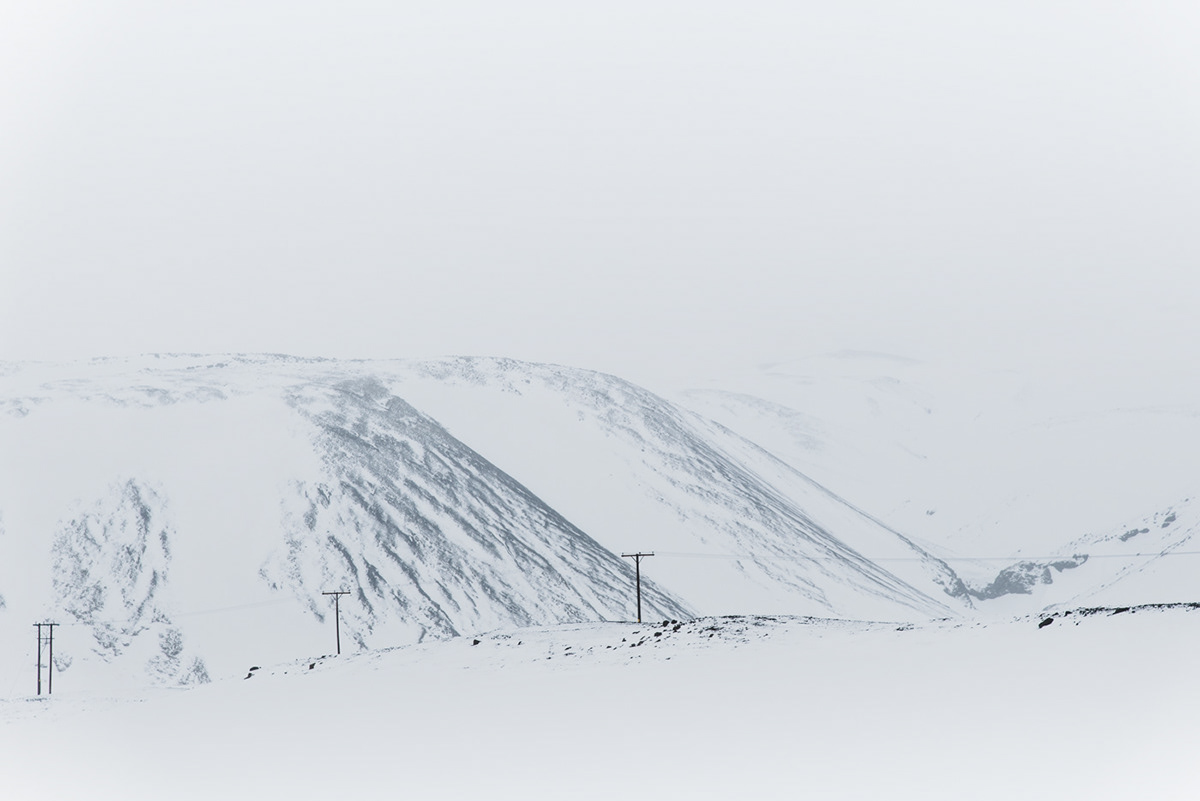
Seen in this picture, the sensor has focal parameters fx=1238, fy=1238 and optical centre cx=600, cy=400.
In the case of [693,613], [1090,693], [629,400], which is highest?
[629,400]

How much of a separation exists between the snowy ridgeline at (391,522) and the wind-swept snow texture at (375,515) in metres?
0.28

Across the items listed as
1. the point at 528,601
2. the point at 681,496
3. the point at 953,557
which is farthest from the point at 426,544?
the point at 953,557

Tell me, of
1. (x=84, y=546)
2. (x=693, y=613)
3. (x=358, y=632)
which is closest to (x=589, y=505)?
(x=693, y=613)

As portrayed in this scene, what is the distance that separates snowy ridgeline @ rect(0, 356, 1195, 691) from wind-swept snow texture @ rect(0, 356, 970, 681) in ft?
0.91

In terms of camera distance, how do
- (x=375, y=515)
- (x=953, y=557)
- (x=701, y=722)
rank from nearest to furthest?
(x=701, y=722) → (x=375, y=515) → (x=953, y=557)

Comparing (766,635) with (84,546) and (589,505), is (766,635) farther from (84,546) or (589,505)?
(589,505)

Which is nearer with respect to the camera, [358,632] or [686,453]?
[358,632]

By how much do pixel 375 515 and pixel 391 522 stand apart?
1606 millimetres

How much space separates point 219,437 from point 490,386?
4009cm

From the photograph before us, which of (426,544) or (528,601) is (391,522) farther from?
(528,601)

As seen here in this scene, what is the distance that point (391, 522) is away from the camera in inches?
4284

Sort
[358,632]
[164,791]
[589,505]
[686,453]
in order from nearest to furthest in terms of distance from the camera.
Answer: [164,791]
[358,632]
[589,505]
[686,453]

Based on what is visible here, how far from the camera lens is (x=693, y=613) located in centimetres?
11038

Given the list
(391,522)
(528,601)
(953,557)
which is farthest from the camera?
(953,557)
